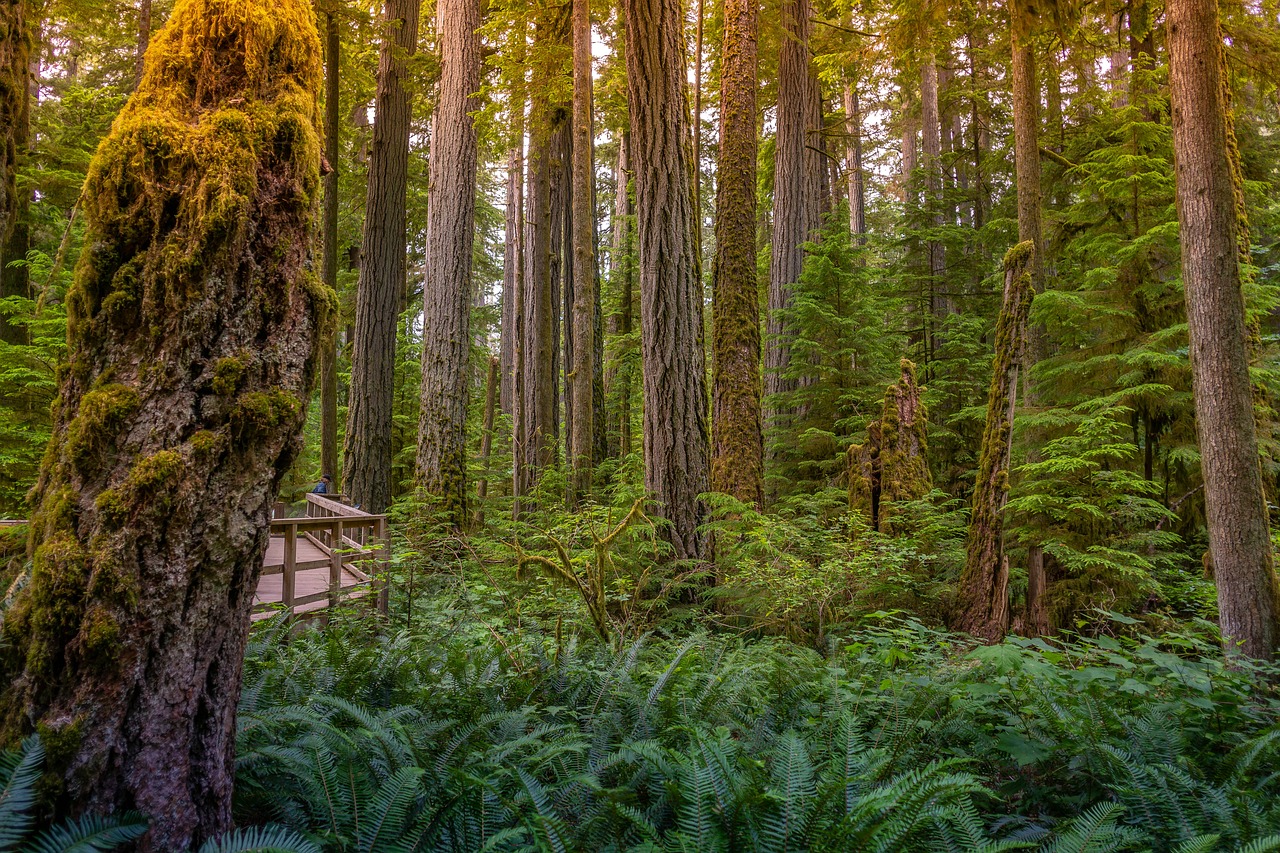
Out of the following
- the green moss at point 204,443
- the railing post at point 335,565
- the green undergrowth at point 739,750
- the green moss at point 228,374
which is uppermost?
the green moss at point 228,374

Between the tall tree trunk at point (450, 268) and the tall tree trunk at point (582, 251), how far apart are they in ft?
6.23

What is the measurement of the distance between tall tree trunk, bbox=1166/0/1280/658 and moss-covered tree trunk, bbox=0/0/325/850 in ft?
22.2

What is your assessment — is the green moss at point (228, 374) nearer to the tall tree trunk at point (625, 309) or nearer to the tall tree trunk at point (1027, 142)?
the tall tree trunk at point (1027, 142)

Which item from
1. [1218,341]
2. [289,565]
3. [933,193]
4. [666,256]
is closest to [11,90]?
[289,565]

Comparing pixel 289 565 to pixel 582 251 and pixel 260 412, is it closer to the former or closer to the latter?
pixel 260 412

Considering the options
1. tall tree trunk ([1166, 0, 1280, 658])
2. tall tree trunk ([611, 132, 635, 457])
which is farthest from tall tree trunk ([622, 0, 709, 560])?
tall tree trunk ([611, 132, 635, 457])

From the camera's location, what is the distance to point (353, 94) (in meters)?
14.2

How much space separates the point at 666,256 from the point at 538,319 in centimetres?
740

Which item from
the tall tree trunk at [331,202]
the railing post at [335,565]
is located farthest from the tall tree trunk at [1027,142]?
the tall tree trunk at [331,202]

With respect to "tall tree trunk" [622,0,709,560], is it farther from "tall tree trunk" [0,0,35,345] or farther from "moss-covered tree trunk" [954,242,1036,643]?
"tall tree trunk" [0,0,35,345]

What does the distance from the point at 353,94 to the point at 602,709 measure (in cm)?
1491

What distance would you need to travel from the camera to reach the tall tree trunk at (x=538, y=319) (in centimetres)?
1312

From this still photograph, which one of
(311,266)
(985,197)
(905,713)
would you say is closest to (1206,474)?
(905,713)

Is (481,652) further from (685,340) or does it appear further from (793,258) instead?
(793,258)
